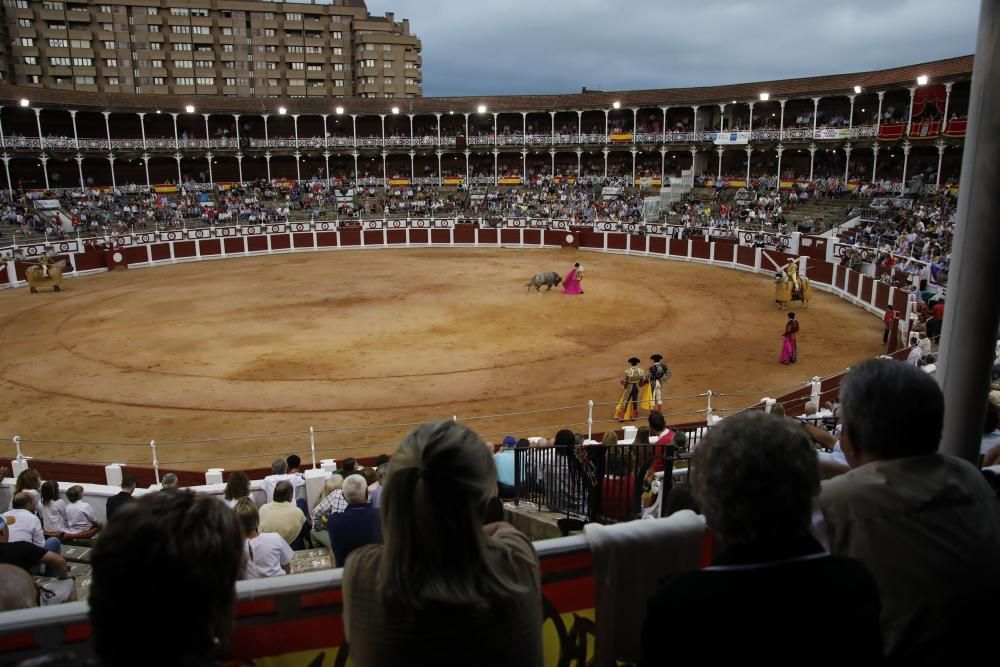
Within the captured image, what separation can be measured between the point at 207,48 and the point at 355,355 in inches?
2525

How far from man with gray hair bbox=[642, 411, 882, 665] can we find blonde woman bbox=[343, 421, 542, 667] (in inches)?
15.2

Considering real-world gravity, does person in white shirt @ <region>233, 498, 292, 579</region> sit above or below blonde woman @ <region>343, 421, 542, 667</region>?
below

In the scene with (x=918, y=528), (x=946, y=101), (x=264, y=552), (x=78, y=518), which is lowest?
(x=78, y=518)

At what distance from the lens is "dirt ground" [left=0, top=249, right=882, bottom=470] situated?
12.7 m

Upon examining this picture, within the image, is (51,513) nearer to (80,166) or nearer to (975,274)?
(975,274)

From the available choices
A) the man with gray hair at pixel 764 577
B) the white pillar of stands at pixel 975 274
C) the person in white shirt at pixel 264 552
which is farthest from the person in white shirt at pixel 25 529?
the white pillar of stands at pixel 975 274

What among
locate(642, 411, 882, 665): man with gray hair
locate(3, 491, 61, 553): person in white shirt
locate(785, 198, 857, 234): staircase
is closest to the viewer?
locate(642, 411, 882, 665): man with gray hair

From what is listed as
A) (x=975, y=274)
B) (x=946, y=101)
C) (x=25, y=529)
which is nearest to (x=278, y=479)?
(x=25, y=529)

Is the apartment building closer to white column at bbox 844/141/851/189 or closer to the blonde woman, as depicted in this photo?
white column at bbox 844/141/851/189

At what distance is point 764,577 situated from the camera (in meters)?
1.62

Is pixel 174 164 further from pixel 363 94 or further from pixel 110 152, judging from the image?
pixel 363 94

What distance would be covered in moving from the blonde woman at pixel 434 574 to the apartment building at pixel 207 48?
76490mm

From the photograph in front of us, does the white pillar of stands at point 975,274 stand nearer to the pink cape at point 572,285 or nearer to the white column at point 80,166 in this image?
the pink cape at point 572,285

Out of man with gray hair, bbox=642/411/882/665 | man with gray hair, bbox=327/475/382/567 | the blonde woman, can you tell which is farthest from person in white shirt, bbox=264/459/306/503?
man with gray hair, bbox=642/411/882/665
